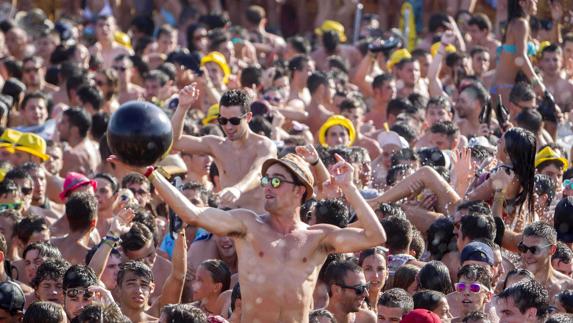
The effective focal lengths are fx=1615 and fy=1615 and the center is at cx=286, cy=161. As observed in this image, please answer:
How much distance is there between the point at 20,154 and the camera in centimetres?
1439

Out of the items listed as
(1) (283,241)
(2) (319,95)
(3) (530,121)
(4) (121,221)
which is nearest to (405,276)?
(1) (283,241)

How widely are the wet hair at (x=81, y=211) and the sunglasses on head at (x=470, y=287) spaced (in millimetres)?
3144

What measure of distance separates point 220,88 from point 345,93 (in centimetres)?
141

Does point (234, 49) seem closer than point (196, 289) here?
No

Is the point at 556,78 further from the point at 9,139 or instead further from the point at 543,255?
the point at 543,255

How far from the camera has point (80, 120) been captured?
15.1 metres

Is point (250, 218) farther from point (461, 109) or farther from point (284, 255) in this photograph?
point (461, 109)

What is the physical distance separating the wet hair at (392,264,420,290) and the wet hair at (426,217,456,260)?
0.67m

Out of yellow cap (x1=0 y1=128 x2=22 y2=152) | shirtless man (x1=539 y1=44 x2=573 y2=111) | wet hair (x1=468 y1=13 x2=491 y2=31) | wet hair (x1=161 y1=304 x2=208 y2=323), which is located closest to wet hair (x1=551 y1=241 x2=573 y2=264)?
wet hair (x1=161 y1=304 x2=208 y2=323)

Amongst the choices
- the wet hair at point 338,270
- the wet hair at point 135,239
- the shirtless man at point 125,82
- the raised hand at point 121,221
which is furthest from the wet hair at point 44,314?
the shirtless man at point 125,82

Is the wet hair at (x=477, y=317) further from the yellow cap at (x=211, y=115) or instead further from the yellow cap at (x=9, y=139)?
the yellow cap at (x=211, y=115)

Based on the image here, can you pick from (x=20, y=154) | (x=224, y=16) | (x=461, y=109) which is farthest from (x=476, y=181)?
(x=224, y=16)

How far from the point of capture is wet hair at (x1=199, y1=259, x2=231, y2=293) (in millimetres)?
10797

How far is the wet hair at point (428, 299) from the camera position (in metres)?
9.69
